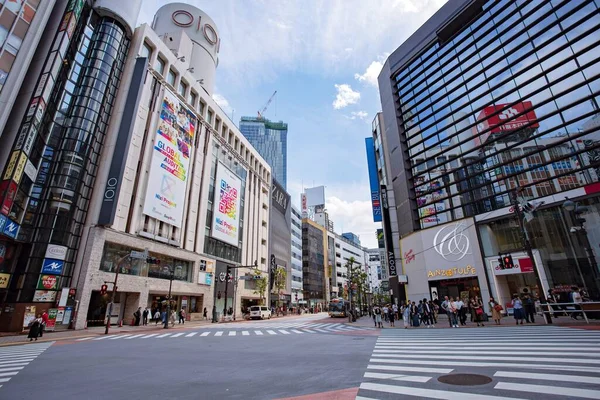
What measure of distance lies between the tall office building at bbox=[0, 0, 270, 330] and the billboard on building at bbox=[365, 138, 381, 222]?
23.0 metres

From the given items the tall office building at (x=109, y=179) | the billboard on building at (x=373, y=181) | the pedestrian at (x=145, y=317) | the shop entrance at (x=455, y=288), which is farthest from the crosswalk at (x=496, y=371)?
the billboard on building at (x=373, y=181)

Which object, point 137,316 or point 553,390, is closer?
point 553,390

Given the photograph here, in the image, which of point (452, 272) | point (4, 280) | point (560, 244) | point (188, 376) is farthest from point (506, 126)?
point (4, 280)

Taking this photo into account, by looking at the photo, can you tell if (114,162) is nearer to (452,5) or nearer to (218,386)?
(218,386)

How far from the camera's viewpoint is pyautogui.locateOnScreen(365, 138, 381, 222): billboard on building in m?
43.3

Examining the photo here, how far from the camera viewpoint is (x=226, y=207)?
162 ft

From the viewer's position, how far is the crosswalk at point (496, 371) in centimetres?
486

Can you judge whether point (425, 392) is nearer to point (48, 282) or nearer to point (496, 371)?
point (496, 371)

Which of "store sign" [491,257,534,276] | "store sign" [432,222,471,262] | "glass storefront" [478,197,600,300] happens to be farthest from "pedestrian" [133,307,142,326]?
"glass storefront" [478,197,600,300]

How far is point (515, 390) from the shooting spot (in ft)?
16.2

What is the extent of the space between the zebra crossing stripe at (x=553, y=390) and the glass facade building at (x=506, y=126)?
1583cm

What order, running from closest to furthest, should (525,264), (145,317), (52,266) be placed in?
(52,266) → (525,264) → (145,317)

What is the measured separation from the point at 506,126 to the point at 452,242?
11.6 meters

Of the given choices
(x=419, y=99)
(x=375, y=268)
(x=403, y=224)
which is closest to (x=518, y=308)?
(x=403, y=224)
